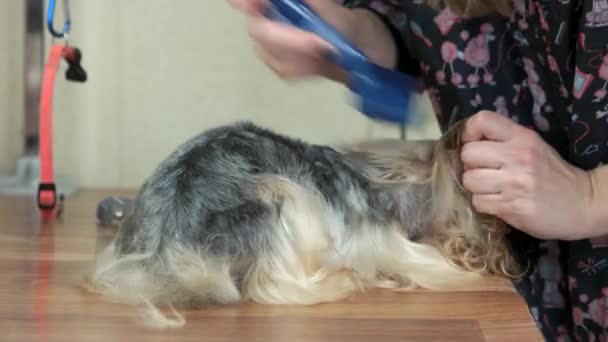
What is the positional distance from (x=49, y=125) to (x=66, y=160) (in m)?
0.35

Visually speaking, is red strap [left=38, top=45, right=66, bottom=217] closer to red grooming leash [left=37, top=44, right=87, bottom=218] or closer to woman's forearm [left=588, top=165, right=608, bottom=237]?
red grooming leash [left=37, top=44, right=87, bottom=218]

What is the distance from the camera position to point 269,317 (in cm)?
66

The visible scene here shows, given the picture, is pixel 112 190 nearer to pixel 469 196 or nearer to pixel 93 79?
pixel 93 79

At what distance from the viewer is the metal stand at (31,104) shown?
1252 millimetres

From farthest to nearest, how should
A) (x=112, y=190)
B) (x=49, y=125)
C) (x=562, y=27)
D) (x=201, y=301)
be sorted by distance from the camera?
(x=112, y=190)
(x=49, y=125)
(x=562, y=27)
(x=201, y=301)

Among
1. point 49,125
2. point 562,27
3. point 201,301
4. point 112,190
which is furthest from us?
point 112,190

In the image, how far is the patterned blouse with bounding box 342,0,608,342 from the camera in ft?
2.68

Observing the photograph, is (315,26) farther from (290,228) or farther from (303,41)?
(290,228)

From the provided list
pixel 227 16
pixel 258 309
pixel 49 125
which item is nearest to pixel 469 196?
pixel 258 309

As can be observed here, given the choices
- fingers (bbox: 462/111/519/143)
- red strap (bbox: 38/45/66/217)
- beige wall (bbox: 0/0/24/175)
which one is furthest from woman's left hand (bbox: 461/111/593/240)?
beige wall (bbox: 0/0/24/175)

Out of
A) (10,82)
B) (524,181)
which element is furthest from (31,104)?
(524,181)

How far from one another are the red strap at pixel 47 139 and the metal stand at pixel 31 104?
0.16 meters

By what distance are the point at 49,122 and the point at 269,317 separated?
0.52 metres

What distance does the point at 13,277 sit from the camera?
2.51 ft
